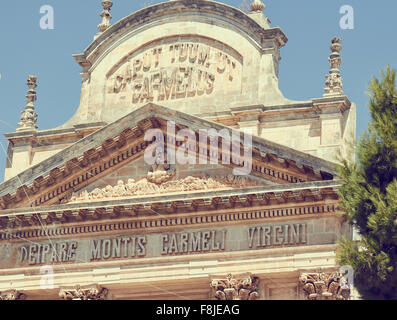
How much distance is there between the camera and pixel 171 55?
4306 centimetres

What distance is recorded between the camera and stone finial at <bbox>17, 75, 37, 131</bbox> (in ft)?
143

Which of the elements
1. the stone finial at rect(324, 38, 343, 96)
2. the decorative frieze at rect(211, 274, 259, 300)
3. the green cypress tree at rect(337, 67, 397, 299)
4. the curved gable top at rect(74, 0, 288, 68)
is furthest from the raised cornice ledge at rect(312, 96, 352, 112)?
the green cypress tree at rect(337, 67, 397, 299)

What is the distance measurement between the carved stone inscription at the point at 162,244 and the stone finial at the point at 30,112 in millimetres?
4737

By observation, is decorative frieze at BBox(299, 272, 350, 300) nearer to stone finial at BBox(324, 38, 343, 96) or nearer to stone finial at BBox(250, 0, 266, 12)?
stone finial at BBox(324, 38, 343, 96)

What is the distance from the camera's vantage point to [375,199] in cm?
3259

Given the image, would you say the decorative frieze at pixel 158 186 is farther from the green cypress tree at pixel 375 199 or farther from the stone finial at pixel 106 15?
the stone finial at pixel 106 15

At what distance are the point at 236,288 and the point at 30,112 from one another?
9434 mm

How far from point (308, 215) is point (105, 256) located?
549cm

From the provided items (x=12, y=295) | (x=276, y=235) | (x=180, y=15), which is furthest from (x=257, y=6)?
(x=12, y=295)

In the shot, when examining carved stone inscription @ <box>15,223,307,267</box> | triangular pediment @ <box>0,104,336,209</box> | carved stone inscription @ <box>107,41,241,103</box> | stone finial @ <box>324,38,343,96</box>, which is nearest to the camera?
carved stone inscription @ <box>15,223,307,267</box>

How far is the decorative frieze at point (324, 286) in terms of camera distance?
121 ft

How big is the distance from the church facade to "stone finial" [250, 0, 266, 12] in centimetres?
4

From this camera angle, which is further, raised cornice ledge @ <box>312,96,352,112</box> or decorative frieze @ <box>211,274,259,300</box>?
raised cornice ledge @ <box>312,96,352,112</box>

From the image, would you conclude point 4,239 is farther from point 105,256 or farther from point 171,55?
point 171,55
